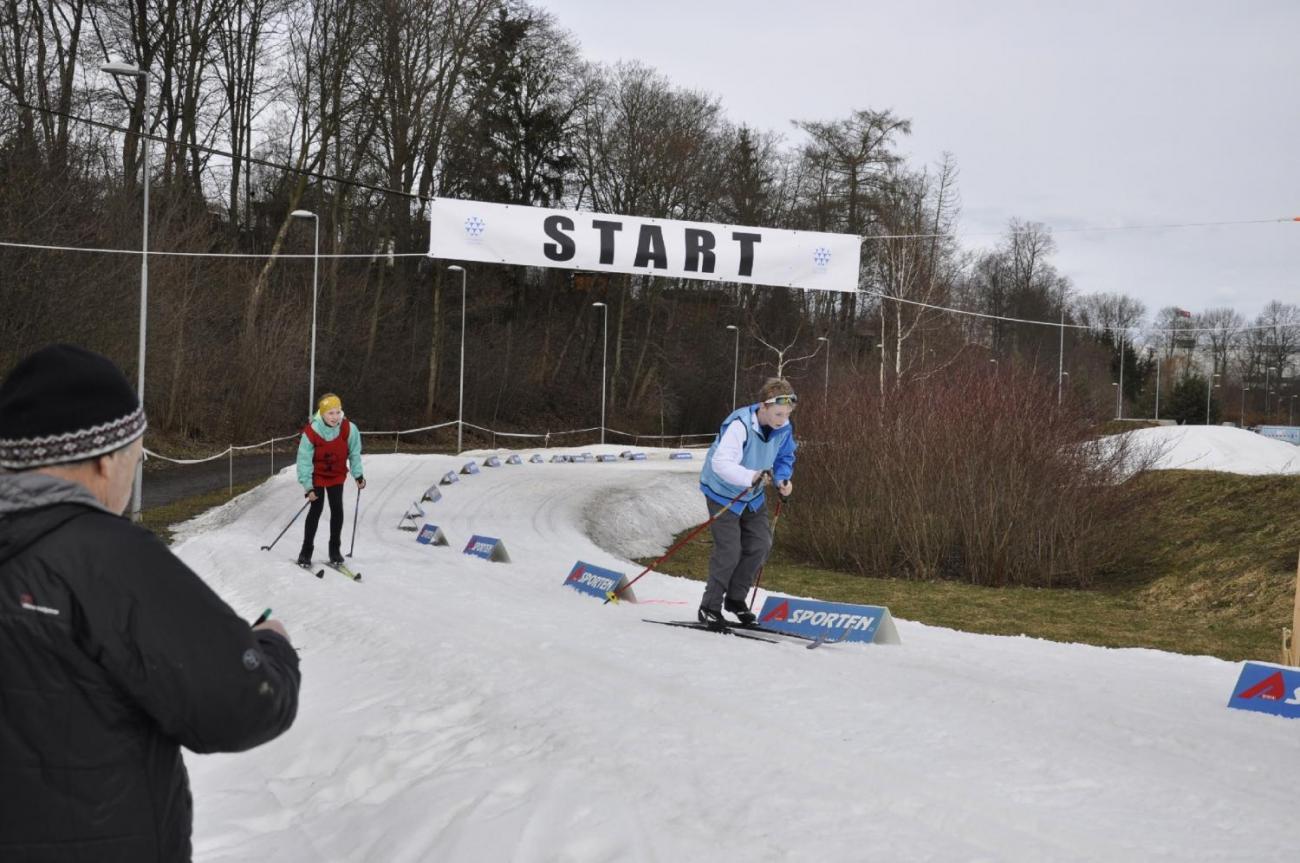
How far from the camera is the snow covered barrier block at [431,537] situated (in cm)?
1689

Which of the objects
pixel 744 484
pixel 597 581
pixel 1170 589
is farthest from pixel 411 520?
pixel 1170 589

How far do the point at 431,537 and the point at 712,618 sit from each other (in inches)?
338

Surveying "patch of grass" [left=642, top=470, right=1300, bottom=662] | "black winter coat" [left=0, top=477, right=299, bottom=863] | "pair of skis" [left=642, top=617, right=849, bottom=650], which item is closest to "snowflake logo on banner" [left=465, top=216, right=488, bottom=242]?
"patch of grass" [left=642, top=470, right=1300, bottom=662]

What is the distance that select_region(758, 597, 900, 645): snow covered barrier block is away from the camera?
9023 mm

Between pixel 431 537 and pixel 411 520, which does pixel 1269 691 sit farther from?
pixel 411 520

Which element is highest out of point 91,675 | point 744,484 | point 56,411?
point 56,411

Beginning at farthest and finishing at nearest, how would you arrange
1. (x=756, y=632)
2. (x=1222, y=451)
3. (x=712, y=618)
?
(x=1222, y=451)
(x=712, y=618)
(x=756, y=632)

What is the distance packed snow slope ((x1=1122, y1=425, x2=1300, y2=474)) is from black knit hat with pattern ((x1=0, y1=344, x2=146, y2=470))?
25068 millimetres

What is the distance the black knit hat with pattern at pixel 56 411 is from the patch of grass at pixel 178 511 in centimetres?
1554

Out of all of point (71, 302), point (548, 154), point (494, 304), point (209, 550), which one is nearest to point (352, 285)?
point (494, 304)

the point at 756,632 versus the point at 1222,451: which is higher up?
the point at 1222,451

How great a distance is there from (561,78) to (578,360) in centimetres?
1503

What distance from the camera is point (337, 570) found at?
42.5ft

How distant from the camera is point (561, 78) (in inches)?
1992
